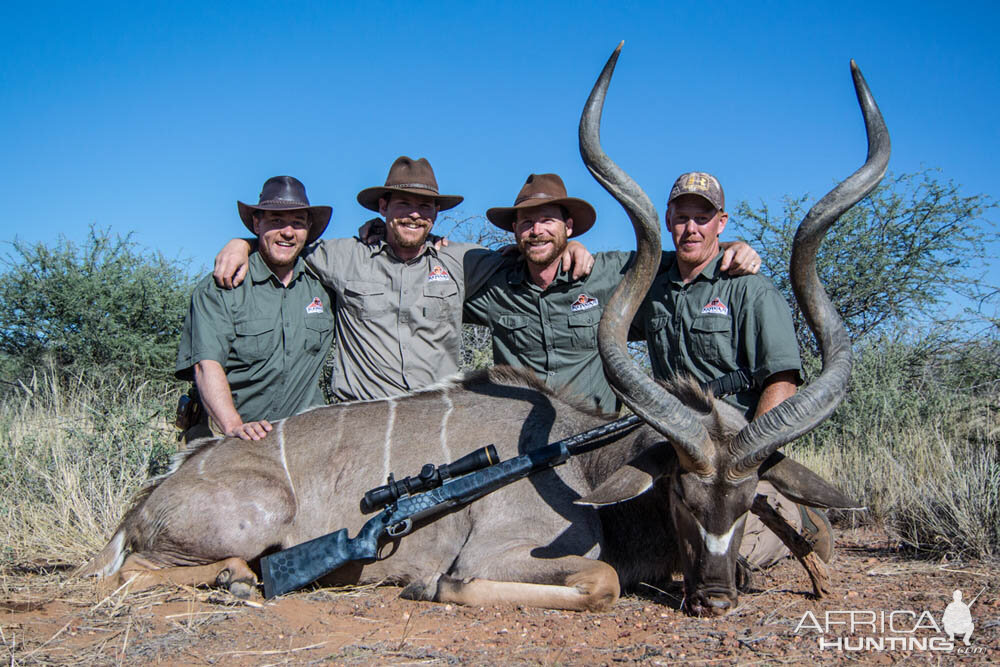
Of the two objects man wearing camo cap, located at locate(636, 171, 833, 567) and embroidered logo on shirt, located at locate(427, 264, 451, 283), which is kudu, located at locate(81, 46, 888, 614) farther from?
embroidered logo on shirt, located at locate(427, 264, 451, 283)

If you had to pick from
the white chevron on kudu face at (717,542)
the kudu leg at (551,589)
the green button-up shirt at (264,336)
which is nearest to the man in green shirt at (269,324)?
the green button-up shirt at (264,336)

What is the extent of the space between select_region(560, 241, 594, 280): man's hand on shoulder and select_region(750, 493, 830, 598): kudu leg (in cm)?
214

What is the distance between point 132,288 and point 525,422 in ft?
27.0

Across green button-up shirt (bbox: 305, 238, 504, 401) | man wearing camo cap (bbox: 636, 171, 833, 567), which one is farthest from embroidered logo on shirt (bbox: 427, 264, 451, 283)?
man wearing camo cap (bbox: 636, 171, 833, 567)

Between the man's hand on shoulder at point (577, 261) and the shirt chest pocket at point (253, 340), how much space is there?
6.73 ft

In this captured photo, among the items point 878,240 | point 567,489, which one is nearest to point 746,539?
point 567,489

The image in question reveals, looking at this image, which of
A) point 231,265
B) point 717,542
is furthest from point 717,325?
point 231,265

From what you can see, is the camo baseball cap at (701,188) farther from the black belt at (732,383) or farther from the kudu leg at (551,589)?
the kudu leg at (551,589)

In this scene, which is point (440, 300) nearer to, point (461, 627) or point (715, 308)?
point (715, 308)

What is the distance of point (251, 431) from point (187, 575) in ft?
2.82

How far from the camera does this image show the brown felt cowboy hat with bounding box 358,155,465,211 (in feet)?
17.9

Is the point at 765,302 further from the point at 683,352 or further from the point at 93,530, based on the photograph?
the point at 93,530

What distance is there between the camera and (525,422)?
450 centimetres

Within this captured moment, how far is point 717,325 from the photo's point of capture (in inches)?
188
